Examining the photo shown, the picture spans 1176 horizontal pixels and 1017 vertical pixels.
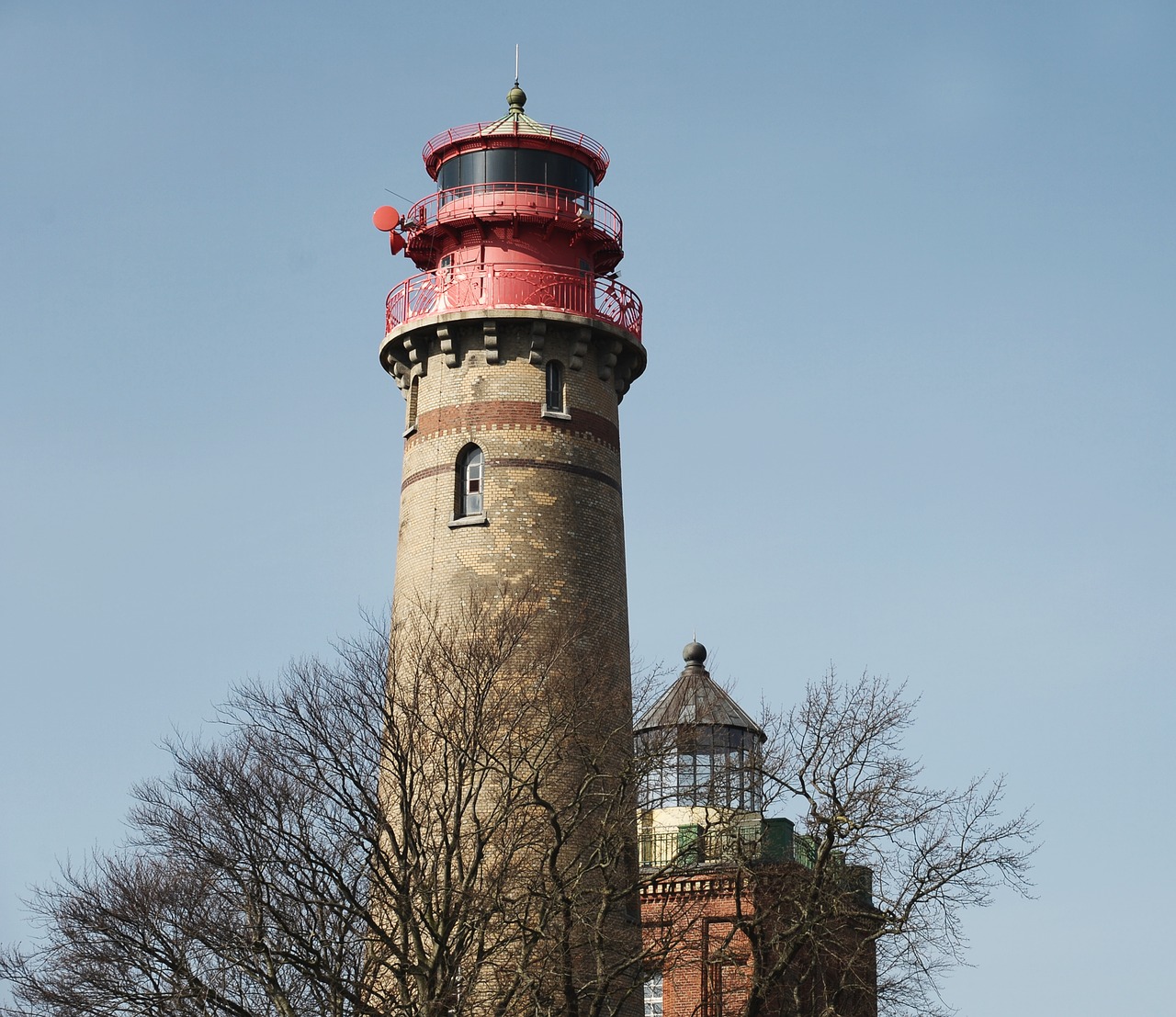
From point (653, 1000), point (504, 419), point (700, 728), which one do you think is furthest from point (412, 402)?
point (653, 1000)

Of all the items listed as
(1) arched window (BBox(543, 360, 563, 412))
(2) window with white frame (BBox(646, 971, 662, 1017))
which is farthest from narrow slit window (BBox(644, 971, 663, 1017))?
(1) arched window (BBox(543, 360, 563, 412))

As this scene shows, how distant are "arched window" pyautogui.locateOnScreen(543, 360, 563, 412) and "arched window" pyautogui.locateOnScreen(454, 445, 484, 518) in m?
1.68

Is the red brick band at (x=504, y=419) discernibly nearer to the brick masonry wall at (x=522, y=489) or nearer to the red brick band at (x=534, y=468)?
the brick masonry wall at (x=522, y=489)

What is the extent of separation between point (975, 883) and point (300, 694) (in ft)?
38.2

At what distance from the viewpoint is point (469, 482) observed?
117 ft

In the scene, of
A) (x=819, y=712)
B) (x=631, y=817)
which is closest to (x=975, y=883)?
(x=819, y=712)

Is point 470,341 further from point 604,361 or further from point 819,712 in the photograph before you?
point 819,712

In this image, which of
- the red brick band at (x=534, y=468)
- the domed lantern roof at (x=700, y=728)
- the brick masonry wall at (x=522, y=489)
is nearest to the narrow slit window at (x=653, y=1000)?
the domed lantern roof at (x=700, y=728)

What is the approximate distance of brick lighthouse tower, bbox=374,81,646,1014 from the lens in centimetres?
3444

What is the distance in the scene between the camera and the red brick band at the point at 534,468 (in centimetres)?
3531

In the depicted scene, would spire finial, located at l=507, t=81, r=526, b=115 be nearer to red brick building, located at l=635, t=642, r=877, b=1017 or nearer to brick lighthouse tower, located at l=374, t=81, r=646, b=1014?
brick lighthouse tower, located at l=374, t=81, r=646, b=1014

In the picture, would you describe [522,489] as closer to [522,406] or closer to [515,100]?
[522,406]

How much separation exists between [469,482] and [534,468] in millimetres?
1350

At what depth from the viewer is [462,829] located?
103ft
